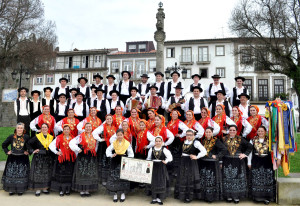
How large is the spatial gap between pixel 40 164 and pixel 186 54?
1249 inches

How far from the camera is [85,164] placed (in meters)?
6.30

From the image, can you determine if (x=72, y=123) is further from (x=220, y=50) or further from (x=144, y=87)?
(x=220, y=50)

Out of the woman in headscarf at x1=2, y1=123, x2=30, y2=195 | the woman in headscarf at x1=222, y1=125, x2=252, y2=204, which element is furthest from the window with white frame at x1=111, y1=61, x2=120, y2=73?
the woman in headscarf at x1=222, y1=125, x2=252, y2=204

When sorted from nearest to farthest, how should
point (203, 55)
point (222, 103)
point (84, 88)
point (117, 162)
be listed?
1. point (117, 162)
2. point (222, 103)
3. point (84, 88)
4. point (203, 55)

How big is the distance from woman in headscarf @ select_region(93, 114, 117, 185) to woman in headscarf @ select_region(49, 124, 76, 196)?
696mm

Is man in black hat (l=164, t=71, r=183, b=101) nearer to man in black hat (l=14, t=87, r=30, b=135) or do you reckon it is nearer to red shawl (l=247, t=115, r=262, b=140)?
red shawl (l=247, t=115, r=262, b=140)

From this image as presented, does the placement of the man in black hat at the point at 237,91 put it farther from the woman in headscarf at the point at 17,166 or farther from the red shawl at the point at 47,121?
the woman in headscarf at the point at 17,166

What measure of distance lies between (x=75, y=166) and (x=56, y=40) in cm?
1908

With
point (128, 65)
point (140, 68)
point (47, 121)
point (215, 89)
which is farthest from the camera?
point (128, 65)

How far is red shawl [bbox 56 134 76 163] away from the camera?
6.32 meters

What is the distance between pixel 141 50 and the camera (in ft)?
136

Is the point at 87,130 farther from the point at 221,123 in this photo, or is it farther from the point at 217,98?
the point at 217,98

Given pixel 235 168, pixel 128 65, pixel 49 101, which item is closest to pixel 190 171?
pixel 235 168

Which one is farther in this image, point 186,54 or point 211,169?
point 186,54
